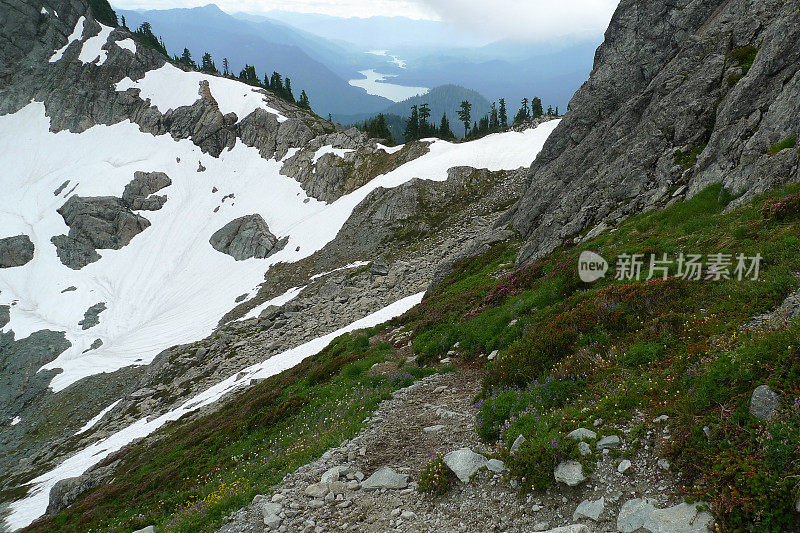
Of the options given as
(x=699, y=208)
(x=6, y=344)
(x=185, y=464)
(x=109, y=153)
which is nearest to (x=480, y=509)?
(x=185, y=464)

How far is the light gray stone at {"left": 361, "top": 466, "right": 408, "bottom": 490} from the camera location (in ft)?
25.6

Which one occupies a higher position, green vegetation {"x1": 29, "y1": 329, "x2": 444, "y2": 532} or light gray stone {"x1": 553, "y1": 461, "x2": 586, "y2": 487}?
light gray stone {"x1": 553, "y1": 461, "x2": 586, "y2": 487}

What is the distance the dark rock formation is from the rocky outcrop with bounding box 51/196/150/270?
15.8 meters

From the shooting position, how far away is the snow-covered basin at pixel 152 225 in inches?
2551

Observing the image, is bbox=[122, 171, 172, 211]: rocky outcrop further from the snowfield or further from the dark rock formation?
the dark rock formation

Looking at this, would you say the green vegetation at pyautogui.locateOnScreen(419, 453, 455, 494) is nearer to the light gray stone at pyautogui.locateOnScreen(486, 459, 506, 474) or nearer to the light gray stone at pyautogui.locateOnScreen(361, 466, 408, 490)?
the light gray stone at pyautogui.locateOnScreen(361, 466, 408, 490)

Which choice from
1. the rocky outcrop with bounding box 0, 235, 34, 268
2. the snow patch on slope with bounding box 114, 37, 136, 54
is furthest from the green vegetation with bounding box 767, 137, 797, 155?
the snow patch on slope with bounding box 114, 37, 136, 54

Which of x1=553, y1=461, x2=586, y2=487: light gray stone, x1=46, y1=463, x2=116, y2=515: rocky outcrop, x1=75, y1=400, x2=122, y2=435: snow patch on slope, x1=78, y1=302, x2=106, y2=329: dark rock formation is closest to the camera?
x1=553, y1=461, x2=586, y2=487: light gray stone

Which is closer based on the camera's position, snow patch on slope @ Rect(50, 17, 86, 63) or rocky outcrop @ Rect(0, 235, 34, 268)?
rocky outcrop @ Rect(0, 235, 34, 268)

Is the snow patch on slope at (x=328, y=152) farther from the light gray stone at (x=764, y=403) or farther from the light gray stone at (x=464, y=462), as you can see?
the light gray stone at (x=764, y=403)

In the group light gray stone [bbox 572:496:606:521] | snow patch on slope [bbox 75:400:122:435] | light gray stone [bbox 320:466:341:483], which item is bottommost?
snow patch on slope [bbox 75:400:122:435]

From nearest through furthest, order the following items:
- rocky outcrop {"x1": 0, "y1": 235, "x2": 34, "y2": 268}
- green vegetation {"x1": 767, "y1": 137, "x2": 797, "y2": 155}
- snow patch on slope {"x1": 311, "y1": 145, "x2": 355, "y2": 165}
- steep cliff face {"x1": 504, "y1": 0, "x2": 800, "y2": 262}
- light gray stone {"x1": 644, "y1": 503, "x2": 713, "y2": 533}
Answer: light gray stone {"x1": 644, "y1": 503, "x2": 713, "y2": 533} → green vegetation {"x1": 767, "y1": 137, "x2": 797, "y2": 155} → steep cliff face {"x1": 504, "y1": 0, "x2": 800, "y2": 262} → rocky outcrop {"x1": 0, "y1": 235, "x2": 34, "y2": 268} → snow patch on slope {"x1": 311, "y1": 145, "x2": 355, "y2": 165}

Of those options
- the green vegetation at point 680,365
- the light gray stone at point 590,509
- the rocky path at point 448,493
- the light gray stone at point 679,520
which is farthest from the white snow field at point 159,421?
the light gray stone at point 679,520

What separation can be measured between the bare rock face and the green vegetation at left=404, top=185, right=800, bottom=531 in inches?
2453
